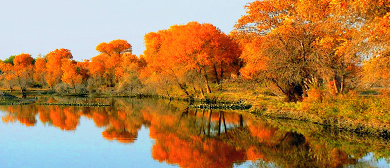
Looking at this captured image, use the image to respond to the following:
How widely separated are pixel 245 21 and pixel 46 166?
23.6 meters

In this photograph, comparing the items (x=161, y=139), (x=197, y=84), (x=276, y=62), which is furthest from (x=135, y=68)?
(x=161, y=139)

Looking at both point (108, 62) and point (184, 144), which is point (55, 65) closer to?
point (108, 62)

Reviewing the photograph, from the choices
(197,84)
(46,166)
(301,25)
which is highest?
(301,25)

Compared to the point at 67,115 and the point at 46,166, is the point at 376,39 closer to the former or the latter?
the point at 46,166

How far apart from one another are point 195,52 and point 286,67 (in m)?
19.0

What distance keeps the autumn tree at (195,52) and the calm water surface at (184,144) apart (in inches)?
692

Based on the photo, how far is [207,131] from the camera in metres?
21.6

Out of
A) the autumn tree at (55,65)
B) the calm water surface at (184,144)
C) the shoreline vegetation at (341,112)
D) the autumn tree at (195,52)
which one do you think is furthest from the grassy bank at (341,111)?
the autumn tree at (55,65)

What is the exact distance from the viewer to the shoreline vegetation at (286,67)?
18.1 meters

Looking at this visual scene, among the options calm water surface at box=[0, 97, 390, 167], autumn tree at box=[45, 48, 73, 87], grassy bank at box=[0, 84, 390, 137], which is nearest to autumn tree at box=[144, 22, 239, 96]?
grassy bank at box=[0, 84, 390, 137]

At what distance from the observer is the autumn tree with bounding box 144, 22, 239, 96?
4262 centimetres

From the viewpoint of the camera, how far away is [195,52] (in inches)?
1714

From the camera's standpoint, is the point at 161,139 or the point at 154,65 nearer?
the point at 161,139

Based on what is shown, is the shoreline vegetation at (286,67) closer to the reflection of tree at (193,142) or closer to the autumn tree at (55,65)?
the reflection of tree at (193,142)
